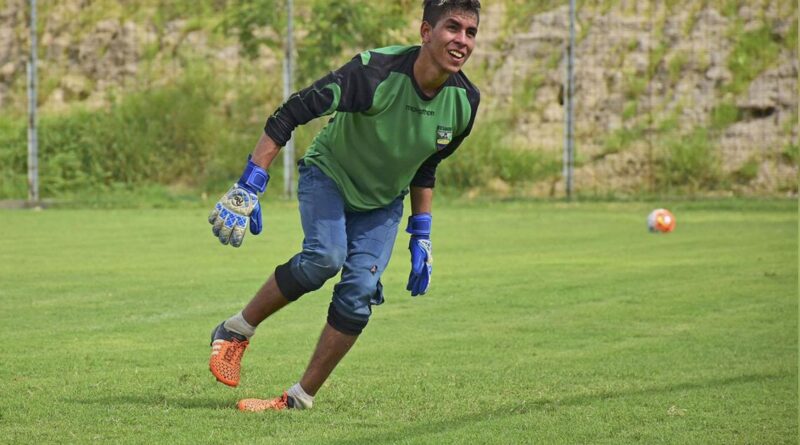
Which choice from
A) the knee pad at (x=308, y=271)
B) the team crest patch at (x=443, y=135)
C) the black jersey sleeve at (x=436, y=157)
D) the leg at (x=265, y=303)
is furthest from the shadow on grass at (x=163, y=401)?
the team crest patch at (x=443, y=135)

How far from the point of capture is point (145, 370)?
838 centimetres

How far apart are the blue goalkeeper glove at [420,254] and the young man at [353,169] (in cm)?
22

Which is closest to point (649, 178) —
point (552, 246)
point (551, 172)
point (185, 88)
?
point (551, 172)

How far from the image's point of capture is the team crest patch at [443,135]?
722 centimetres

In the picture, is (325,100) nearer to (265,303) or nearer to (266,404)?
(265,303)

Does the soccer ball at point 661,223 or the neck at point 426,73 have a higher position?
the neck at point 426,73

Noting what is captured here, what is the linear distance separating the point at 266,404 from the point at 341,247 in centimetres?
87

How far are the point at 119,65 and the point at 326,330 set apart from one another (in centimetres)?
2822

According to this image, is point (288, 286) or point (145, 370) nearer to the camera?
point (288, 286)

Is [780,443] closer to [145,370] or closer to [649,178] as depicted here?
[145,370]

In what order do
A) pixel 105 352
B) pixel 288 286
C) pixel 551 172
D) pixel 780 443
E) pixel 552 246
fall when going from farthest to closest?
pixel 551 172, pixel 552 246, pixel 105 352, pixel 288 286, pixel 780 443

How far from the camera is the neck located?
23.1 ft

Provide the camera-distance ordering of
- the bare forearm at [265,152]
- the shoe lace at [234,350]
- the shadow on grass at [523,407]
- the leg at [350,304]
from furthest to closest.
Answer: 1. the shoe lace at [234,350]
2. the leg at [350,304]
3. the bare forearm at [265,152]
4. the shadow on grass at [523,407]

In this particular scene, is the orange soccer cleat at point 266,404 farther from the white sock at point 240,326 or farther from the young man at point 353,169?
the white sock at point 240,326
